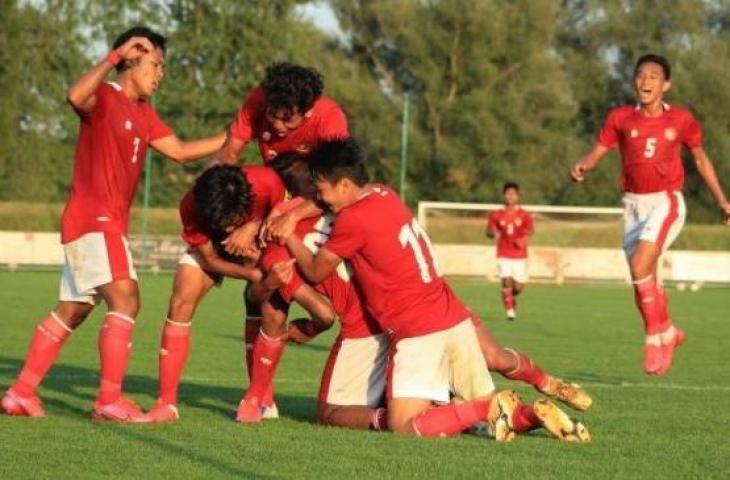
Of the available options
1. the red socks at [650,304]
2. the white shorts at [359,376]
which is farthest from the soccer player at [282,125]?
the red socks at [650,304]

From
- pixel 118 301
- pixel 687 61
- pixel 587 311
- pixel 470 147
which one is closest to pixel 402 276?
pixel 118 301

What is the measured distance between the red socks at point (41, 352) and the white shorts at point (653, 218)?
5.27 metres

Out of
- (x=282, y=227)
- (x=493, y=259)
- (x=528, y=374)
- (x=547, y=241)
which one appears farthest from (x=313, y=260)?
(x=547, y=241)

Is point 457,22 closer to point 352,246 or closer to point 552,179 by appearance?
point 552,179

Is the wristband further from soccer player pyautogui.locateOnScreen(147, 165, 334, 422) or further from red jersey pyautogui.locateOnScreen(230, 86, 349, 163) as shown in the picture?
red jersey pyautogui.locateOnScreen(230, 86, 349, 163)

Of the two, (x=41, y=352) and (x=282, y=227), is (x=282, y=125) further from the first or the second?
(x=41, y=352)

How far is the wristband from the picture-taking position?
8.85 m

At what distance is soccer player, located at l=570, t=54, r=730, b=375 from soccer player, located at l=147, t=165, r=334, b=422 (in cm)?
412

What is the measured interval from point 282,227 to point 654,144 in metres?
5.05

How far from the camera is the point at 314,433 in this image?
876 cm

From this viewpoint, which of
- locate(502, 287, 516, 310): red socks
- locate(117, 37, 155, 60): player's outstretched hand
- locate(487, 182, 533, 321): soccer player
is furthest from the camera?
locate(487, 182, 533, 321): soccer player

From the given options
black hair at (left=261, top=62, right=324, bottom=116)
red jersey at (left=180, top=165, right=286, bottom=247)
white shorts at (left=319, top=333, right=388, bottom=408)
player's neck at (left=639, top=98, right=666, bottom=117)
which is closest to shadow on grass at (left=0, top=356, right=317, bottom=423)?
white shorts at (left=319, top=333, right=388, bottom=408)

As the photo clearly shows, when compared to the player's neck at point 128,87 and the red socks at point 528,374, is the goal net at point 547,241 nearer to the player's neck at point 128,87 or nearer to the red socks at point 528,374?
the red socks at point 528,374

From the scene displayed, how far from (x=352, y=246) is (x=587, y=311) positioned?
58.7 ft
